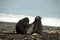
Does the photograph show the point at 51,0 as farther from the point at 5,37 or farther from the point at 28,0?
the point at 5,37

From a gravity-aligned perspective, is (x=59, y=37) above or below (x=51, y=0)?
below

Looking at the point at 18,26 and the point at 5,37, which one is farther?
the point at 18,26

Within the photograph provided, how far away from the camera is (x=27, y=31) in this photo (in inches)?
399

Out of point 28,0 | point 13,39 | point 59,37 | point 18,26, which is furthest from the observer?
point 28,0

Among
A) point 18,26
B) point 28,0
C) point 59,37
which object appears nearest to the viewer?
point 59,37

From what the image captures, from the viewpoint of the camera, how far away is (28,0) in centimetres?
3375

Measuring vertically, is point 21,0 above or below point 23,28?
above

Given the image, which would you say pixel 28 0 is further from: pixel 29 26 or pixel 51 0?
pixel 29 26

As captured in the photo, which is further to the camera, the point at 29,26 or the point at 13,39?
the point at 29,26

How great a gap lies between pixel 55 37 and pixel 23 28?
1.56 metres

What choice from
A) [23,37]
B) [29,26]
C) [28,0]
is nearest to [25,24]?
[29,26]

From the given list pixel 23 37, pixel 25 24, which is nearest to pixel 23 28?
pixel 25 24

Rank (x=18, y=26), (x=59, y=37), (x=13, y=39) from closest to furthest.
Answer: (x=13, y=39) < (x=59, y=37) < (x=18, y=26)

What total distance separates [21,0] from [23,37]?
2594 centimetres
